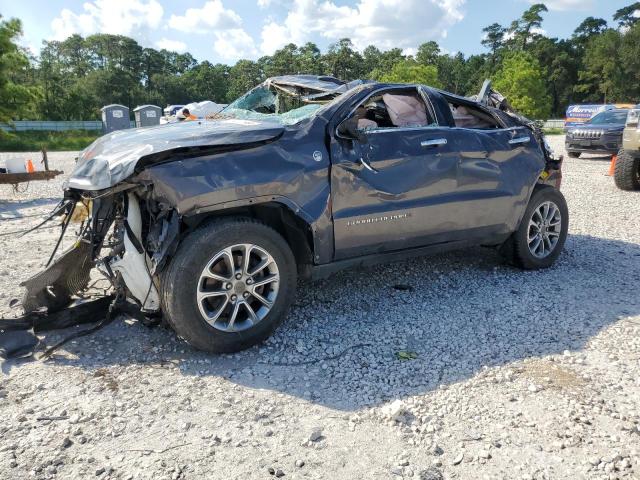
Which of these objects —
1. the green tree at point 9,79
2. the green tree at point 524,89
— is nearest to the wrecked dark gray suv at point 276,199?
the green tree at point 9,79

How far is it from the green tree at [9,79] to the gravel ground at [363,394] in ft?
33.2

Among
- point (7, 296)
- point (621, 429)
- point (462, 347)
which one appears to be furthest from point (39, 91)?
point (621, 429)

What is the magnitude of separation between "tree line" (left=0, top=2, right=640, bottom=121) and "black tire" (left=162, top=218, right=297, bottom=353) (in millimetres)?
37421

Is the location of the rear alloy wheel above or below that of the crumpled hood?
below

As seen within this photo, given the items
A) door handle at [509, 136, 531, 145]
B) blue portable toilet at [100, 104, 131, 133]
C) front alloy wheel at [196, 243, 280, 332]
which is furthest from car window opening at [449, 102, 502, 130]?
blue portable toilet at [100, 104, 131, 133]

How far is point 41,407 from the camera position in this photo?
117 inches

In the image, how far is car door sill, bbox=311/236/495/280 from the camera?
3.97 metres

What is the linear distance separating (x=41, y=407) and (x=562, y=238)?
475 centimetres

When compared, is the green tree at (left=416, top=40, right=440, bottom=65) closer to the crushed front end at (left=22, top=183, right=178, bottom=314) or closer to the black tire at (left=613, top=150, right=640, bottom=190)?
the black tire at (left=613, top=150, right=640, bottom=190)

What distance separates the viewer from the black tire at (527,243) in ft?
16.8

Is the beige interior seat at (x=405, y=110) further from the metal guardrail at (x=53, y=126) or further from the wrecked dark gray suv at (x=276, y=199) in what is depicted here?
the metal guardrail at (x=53, y=126)

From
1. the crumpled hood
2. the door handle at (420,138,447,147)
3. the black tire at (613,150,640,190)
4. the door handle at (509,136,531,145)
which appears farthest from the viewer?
the black tire at (613,150,640,190)

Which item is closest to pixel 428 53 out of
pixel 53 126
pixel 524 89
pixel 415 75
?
pixel 524 89

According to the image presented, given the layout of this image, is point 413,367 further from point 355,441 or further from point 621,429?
point 621,429
